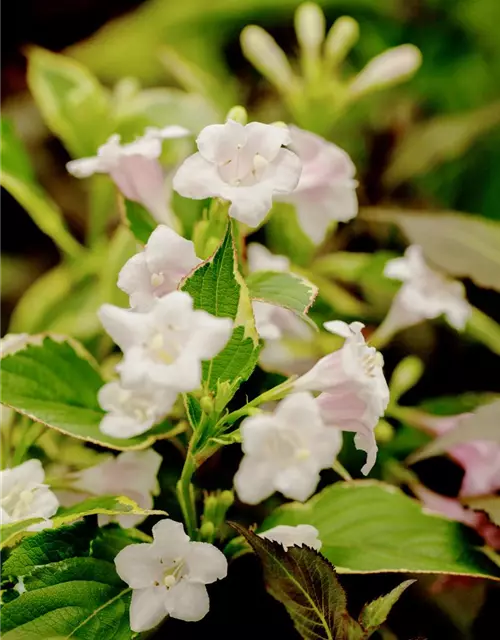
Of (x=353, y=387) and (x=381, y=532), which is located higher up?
(x=353, y=387)

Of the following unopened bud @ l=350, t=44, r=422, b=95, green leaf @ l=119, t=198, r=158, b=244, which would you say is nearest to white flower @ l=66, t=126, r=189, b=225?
green leaf @ l=119, t=198, r=158, b=244

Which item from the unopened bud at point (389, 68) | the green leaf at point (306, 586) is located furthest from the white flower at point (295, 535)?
the unopened bud at point (389, 68)

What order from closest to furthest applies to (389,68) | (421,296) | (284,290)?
(284,290) < (421,296) < (389,68)

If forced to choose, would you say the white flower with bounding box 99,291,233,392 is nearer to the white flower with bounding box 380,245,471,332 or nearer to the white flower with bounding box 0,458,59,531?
the white flower with bounding box 0,458,59,531

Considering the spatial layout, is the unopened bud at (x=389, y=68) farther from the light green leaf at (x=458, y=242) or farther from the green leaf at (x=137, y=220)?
the green leaf at (x=137, y=220)

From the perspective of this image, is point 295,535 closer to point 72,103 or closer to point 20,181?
point 20,181

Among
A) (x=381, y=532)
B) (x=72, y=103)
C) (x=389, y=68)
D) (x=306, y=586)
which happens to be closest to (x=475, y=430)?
(x=381, y=532)

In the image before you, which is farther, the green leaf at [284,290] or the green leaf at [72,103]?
the green leaf at [72,103]

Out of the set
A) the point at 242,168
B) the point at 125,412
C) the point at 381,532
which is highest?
the point at 242,168
